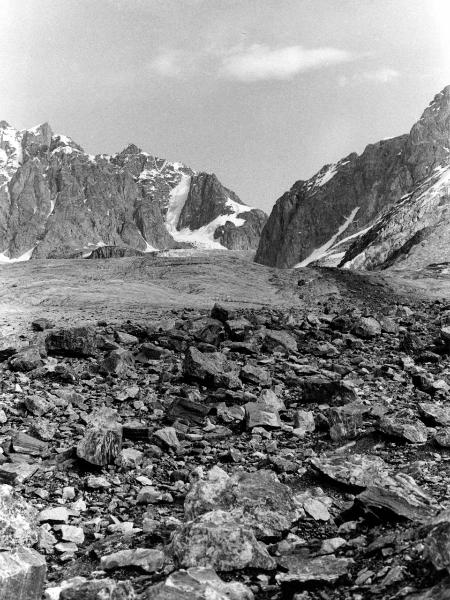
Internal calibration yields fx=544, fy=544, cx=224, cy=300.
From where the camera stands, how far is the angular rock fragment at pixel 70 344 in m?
14.1

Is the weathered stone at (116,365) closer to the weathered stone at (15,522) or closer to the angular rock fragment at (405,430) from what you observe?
the angular rock fragment at (405,430)

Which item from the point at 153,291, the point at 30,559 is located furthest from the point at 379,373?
the point at 153,291

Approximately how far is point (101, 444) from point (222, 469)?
1.74 meters

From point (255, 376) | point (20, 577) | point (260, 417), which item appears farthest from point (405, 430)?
point (20, 577)

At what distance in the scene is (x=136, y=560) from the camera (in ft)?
16.3

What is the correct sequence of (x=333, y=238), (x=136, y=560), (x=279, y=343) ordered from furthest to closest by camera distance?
(x=333, y=238) → (x=279, y=343) → (x=136, y=560)

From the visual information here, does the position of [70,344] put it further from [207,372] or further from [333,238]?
[333,238]

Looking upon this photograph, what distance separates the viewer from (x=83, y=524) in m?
6.12

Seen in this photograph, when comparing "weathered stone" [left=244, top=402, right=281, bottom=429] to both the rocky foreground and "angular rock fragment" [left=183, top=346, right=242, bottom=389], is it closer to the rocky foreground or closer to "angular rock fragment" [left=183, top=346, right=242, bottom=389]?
the rocky foreground

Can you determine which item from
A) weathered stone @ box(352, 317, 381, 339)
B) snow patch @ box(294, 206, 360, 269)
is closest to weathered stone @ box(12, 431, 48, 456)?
weathered stone @ box(352, 317, 381, 339)

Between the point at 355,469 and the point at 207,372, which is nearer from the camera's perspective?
the point at 355,469

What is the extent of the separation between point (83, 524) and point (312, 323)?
1383 cm

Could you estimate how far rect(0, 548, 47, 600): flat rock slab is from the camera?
165 inches

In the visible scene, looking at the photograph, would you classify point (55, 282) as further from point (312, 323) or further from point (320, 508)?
point (320, 508)
